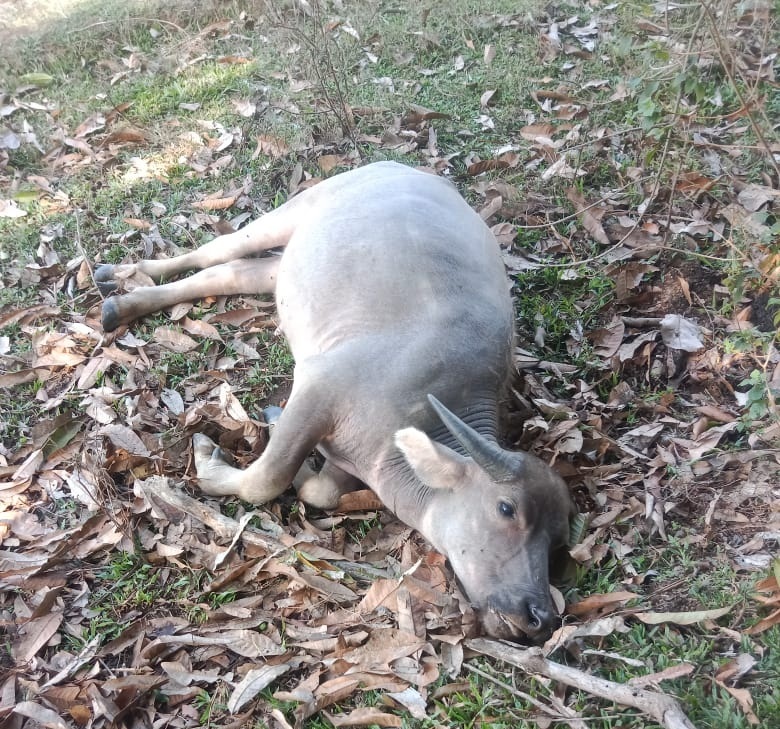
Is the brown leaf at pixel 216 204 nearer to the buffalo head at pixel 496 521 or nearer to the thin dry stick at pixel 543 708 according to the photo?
the buffalo head at pixel 496 521

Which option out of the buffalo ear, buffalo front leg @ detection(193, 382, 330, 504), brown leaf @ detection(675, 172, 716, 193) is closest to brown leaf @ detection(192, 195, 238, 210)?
buffalo front leg @ detection(193, 382, 330, 504)

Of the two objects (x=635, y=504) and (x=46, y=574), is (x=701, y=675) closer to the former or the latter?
(x=635, y=504)

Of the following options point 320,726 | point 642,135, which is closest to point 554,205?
point 642,135

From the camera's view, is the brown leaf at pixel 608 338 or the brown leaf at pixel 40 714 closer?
the brown leaf at pixel 40 714

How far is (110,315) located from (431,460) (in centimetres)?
285

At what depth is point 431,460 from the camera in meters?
3.82

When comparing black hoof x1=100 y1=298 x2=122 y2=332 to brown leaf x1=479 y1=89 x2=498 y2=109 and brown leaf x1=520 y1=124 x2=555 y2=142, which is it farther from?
brown leaf x1=479 y1=89 x2=498 y2=109

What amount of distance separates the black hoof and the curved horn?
2871 millimetres

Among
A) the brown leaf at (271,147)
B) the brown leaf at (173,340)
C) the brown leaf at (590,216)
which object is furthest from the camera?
the brown leaf at (271,147)

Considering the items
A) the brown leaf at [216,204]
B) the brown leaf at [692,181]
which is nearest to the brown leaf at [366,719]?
the brown leaf at [216,204]

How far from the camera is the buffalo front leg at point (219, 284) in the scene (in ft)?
18.6

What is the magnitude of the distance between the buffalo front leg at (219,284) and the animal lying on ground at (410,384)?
0.03 m

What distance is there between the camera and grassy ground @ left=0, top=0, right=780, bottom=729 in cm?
355

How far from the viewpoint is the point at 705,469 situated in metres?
4.11
